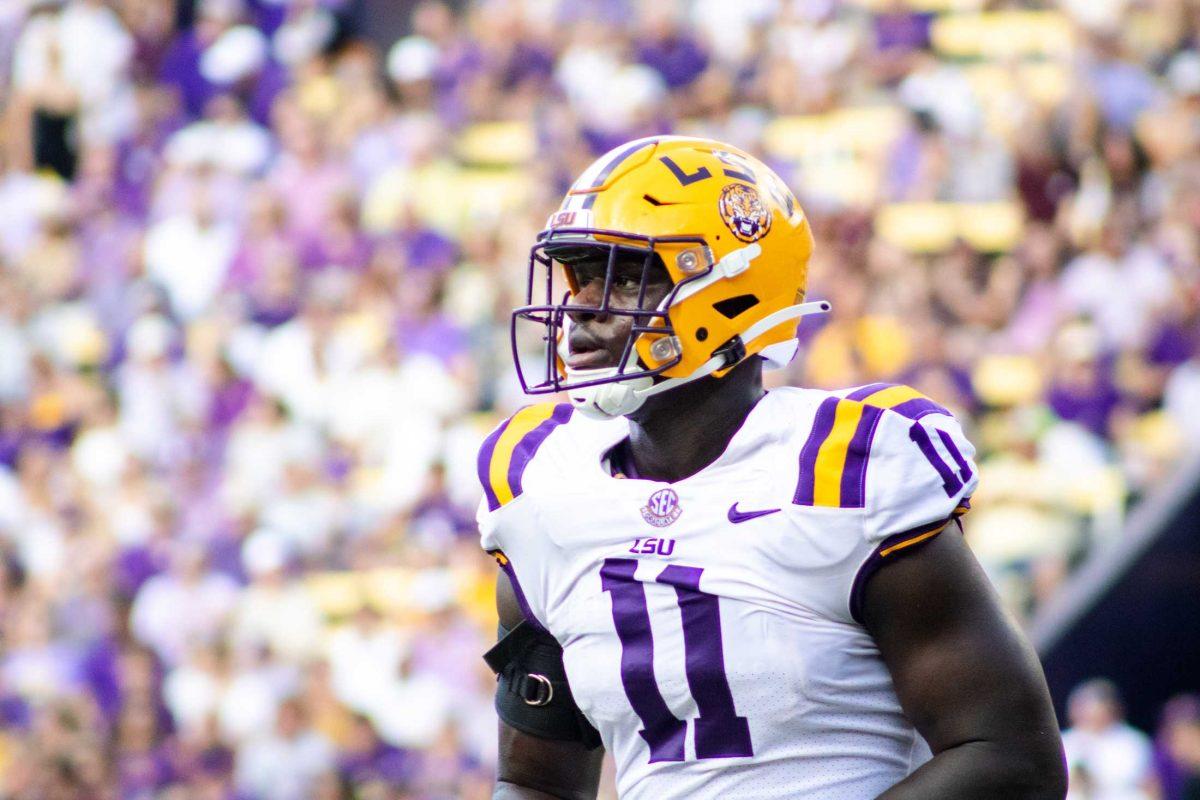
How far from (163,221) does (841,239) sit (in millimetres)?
4789

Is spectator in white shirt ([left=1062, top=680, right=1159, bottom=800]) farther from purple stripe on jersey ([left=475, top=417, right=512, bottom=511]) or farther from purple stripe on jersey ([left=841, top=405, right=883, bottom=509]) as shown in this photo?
purple stripe on jersey ([left=841, top=405, right=883, bottom=509])

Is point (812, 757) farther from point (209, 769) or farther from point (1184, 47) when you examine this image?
point (1184, 47)

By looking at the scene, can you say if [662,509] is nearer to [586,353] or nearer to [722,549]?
[722,549]

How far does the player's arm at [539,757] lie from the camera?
112 inches

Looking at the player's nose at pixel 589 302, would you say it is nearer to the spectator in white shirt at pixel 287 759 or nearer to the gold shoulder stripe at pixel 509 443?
the gold shoulder stripe at pixel 509 443

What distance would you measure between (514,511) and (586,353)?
0.91 ft

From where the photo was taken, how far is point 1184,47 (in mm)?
9664

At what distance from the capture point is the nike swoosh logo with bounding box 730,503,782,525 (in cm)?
251

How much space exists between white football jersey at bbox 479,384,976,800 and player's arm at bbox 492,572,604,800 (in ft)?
0.55

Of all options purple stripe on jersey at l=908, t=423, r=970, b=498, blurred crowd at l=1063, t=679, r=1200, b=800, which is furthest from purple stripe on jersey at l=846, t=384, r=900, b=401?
blurred crowd at l=1063, t=679, r=1200, b=800

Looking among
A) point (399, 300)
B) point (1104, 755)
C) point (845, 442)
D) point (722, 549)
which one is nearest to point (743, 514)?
→ point (722, 549)

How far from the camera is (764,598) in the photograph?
8.11 ft

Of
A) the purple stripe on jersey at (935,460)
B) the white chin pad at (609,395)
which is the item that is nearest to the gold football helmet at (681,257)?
the white chin pad at (609,395)

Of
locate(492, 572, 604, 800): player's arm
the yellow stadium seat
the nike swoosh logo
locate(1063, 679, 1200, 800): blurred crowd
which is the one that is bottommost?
locate(1063, 679, 1200, 800): blurred crowd
